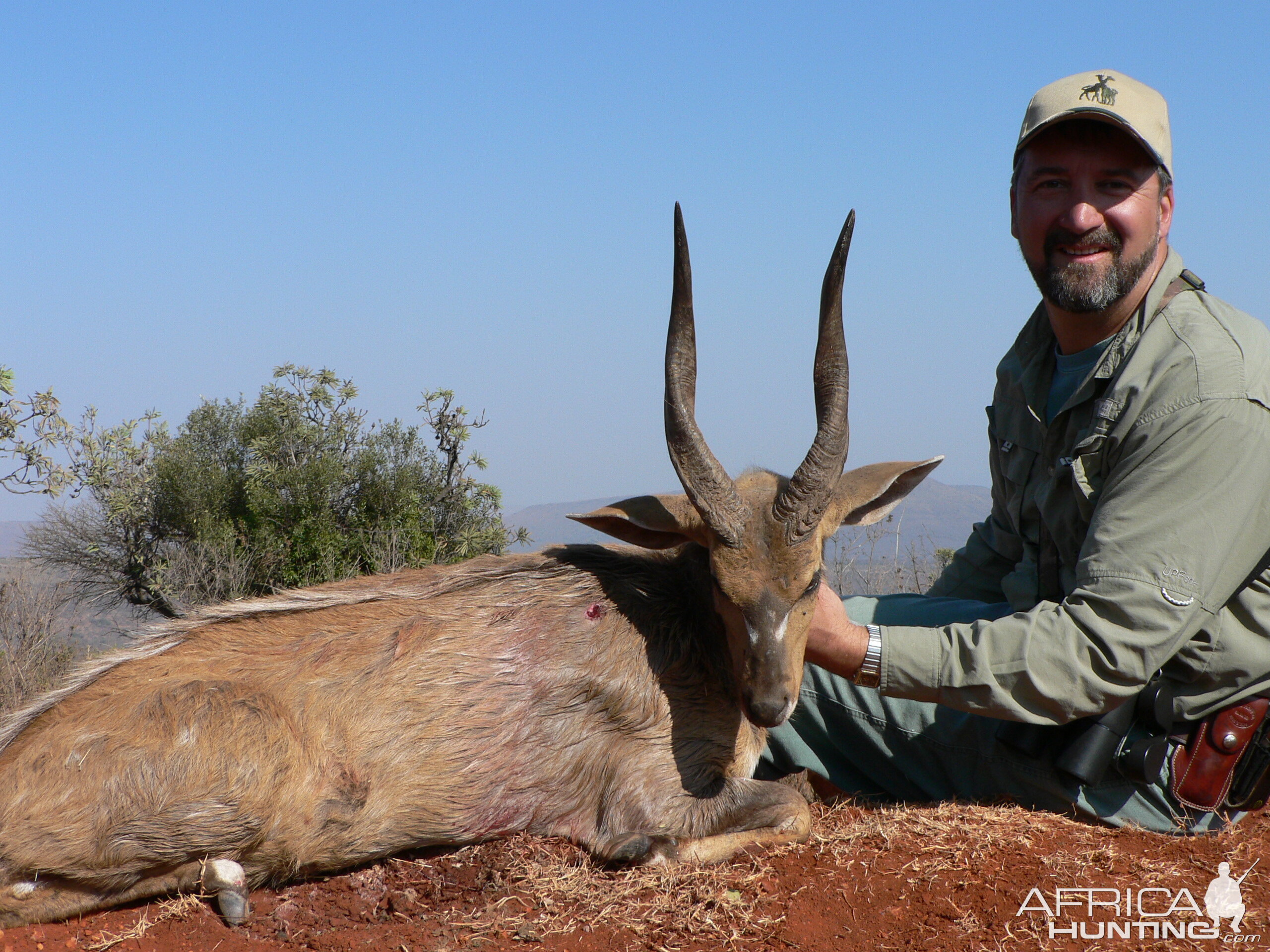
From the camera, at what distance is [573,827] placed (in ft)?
18.5

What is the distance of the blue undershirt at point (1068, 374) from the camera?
5855mm

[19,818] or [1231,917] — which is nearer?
[1231,917]

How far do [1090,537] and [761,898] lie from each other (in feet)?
7.10

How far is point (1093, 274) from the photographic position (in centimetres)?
549

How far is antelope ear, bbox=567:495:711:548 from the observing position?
5836 mm

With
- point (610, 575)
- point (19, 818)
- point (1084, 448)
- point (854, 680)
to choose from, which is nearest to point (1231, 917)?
point (854, 680)

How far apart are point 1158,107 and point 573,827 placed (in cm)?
467

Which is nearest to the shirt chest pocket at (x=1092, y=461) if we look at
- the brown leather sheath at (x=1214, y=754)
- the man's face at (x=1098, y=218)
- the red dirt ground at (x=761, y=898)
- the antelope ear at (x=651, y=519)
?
the man's face at (x=1098, y=218)

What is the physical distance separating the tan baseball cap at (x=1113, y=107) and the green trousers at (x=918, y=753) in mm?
2623

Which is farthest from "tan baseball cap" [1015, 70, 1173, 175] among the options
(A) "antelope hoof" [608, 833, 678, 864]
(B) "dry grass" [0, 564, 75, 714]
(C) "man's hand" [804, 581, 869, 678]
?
(B) "dry grass" [0, 564, 75, 714]

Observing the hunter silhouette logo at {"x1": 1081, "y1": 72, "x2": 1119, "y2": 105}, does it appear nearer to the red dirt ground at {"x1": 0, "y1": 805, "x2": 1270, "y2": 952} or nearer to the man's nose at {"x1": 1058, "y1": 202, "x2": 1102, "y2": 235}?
the man's nose at {"x1": 1058, "y1": 202, "x2": 1102, "y2": 235}

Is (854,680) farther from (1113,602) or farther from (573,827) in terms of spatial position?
(573,827)

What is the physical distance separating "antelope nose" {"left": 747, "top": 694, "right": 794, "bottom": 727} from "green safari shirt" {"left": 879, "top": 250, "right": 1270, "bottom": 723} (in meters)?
0.46

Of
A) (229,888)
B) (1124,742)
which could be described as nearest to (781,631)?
(1124,742)
